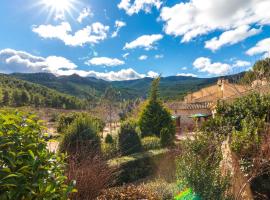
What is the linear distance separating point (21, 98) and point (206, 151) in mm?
67785

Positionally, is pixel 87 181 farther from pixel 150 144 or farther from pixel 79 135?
pixel 150 144

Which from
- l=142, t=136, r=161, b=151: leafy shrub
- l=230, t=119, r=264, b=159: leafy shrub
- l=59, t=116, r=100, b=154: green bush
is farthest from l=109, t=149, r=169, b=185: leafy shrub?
l=230, t=119, r=264, b=159: leafy shrub

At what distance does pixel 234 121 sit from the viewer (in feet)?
32.9

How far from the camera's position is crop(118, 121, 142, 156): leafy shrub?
11.9m

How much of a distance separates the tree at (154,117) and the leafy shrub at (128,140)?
16.8 ft

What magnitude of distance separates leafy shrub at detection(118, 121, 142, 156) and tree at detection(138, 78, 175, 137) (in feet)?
16.8

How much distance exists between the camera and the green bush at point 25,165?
2.00 meters

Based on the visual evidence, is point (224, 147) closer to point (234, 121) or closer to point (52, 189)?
point (234, 121)

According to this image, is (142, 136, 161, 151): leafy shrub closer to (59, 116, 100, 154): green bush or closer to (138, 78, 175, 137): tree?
(138, 78, 175, 137): tree

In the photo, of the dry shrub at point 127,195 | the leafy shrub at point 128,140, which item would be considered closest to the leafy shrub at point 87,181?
the dry shrub at point 127,195

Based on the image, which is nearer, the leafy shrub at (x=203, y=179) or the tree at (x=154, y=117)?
the leafy shrub at (x=203, y=179)

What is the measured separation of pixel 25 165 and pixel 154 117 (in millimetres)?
15558

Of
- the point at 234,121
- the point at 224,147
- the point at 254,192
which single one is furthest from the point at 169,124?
the point at 254,192

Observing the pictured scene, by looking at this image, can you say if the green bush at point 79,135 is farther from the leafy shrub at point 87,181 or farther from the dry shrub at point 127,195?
the dry shrub at point 127,195
